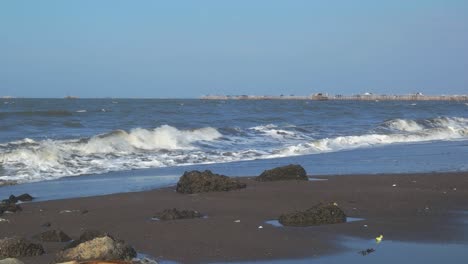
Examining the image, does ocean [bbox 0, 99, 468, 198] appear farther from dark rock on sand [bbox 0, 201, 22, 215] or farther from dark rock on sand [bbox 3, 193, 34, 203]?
dark rock on sand [bbox 0, 201, 22, 215]

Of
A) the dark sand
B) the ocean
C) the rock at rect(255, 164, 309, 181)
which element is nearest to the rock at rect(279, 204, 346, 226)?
the dark sand

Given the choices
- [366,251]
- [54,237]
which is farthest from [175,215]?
[366,251]

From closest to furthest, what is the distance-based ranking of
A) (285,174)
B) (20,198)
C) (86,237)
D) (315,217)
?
1. (86,237)
2. (315,217)
3. (20,198)
4. (285,174)

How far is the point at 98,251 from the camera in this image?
5551 millimetres

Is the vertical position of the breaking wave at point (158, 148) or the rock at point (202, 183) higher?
the rock at point (202, 183)

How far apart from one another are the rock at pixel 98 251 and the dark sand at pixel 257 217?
0.33 meters

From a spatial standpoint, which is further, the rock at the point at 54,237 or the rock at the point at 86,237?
the rock at the point at 54,237

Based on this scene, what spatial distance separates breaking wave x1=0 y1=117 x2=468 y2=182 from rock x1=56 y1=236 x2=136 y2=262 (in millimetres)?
8082

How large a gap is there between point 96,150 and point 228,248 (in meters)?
13.6

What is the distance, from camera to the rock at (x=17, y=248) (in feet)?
19.6

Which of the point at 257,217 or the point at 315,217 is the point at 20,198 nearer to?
the point at 257,217

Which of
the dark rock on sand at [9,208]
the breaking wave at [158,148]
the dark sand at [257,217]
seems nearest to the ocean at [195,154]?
the breaking wave at [158,148]

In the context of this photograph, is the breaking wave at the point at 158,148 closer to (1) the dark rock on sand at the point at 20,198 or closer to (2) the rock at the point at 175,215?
(1) the dark rock on sand at the point at 20,198

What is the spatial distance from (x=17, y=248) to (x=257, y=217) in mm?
3091
